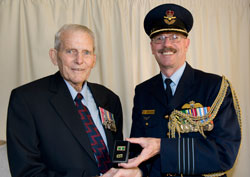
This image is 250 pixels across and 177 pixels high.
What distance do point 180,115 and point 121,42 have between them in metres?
1.26

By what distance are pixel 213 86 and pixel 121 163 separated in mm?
693

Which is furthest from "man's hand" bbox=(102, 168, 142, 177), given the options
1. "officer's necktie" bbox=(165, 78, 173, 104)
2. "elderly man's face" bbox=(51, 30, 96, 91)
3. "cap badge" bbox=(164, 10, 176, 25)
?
"cap badge" bbox=(164, 10, 176, 25)

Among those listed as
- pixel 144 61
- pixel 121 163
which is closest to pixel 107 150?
pixel 121 163

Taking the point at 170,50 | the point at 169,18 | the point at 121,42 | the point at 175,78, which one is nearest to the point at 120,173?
the point at 175,78

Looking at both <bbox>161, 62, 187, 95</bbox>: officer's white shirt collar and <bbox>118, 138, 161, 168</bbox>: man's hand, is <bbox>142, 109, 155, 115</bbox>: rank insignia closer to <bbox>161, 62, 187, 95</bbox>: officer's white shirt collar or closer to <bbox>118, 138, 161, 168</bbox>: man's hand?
<bbox>161, 62, 187, 95</bbox>: officer's white shirt collar

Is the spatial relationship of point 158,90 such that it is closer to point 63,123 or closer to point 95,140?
point 95,140

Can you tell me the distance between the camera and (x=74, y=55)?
1.56m

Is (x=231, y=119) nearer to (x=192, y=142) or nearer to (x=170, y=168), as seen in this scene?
(x=192, y=142)

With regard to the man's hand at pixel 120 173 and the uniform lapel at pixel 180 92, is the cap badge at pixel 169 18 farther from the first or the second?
the man's hand at pixel 120 173

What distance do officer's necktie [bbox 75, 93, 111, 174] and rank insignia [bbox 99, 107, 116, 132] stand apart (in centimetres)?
9

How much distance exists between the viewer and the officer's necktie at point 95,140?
4.94 ft

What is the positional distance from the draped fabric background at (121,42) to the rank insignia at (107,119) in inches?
31.7

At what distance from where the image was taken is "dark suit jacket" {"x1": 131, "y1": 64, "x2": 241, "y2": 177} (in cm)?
134

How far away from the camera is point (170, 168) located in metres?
1.35
